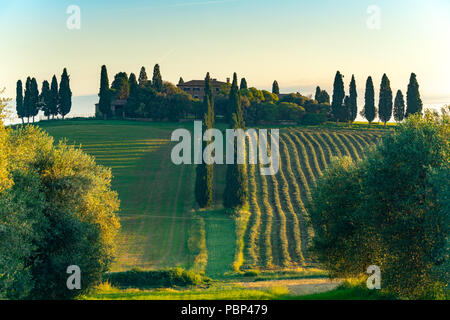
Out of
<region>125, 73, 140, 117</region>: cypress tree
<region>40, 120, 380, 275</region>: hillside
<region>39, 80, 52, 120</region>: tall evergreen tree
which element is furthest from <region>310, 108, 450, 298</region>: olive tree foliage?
<region>39, 80, 52, 120</region>: tall evergreen tree

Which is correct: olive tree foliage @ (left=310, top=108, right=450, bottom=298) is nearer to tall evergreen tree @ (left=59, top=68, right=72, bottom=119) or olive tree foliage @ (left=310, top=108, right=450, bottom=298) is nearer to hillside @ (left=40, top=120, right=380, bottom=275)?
hillside @ (left=40, top=120, right=380, bottom=275)

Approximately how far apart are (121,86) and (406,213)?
3940 inches

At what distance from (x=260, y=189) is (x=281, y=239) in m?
15.7

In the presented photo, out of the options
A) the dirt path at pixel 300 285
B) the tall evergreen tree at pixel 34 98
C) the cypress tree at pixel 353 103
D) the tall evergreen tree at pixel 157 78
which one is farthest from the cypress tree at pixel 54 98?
the dirt path at pixel 300 285

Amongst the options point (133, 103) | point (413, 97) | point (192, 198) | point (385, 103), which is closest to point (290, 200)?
point (192, 198)

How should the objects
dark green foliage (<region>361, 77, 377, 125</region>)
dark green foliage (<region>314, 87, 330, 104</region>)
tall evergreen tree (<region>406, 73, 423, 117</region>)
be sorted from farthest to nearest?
dark green foliage (<region>314, 87, 330, 104</region>) < dark green foliage (<region>361, 77, 377, 125</region>) < tall evergreen tree (<region>406, 73, 423, 117</region>)

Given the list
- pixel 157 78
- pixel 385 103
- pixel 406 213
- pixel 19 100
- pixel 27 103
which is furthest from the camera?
pixel 19 100

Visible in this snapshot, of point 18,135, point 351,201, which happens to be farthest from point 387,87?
point 18,135

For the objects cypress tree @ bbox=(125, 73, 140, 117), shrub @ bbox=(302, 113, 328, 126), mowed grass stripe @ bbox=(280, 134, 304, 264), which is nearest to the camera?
mowed grass stripe @ bbox=(280, 134, 304, 264)

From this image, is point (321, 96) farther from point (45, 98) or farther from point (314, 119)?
point (45, 98)

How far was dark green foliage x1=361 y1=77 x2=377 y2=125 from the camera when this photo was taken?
Answer: 95.1 m

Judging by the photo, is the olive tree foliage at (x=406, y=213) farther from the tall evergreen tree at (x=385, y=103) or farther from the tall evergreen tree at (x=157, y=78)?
the tall evergreen tree at (x=157, y=78)

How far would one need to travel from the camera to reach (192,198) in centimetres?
5756

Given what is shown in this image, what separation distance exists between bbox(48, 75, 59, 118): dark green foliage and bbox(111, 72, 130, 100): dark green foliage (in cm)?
1303
